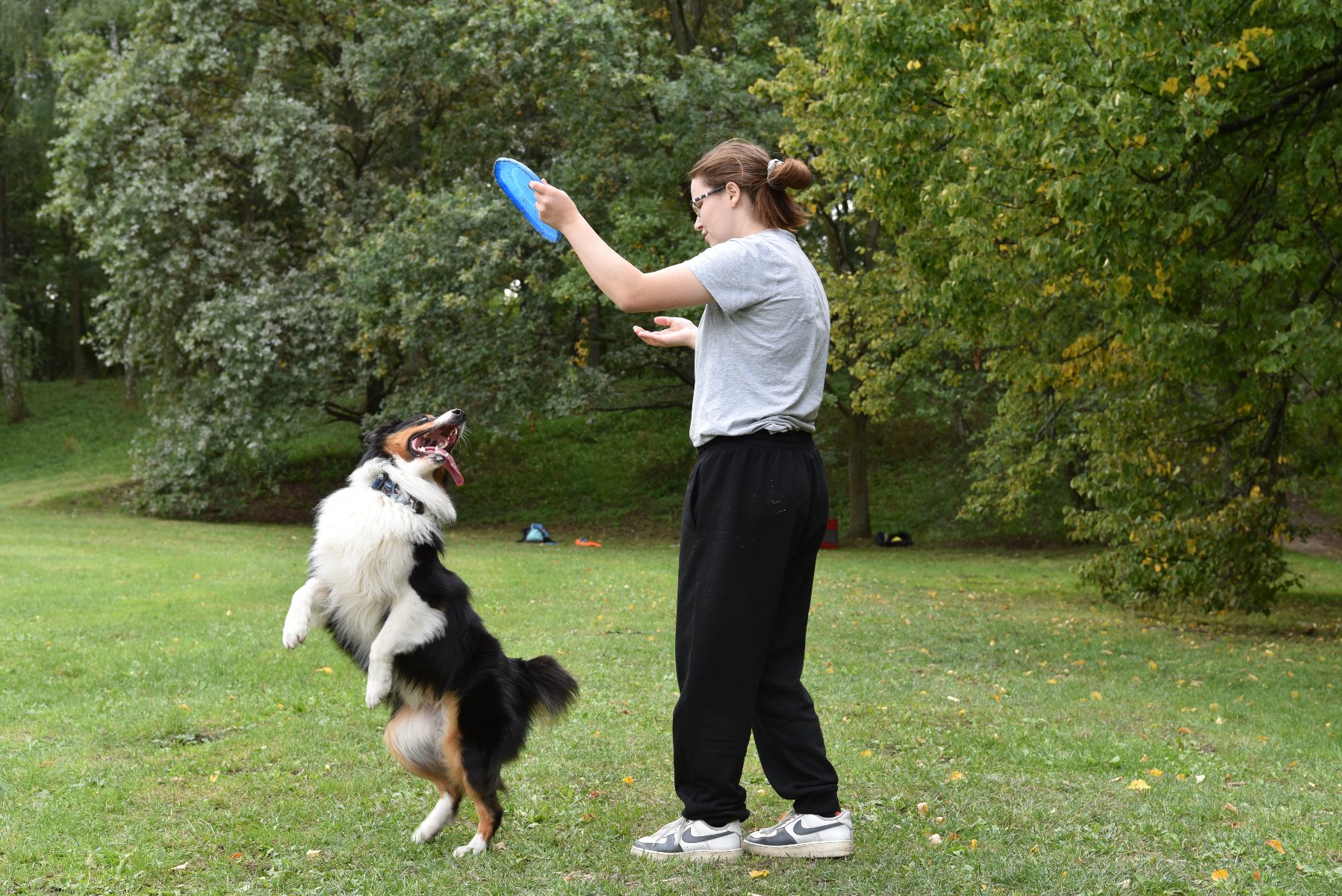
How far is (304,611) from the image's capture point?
13.9 feet

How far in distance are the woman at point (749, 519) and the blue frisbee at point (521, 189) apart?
478 mm

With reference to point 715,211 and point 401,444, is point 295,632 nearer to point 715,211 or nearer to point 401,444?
point 401,444

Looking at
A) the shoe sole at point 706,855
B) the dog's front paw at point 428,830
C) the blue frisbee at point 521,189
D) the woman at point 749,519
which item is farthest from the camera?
the dog's front paw at point 428,830

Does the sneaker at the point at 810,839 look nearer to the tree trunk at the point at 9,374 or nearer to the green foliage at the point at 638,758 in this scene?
the green foliage at the point at 638,758

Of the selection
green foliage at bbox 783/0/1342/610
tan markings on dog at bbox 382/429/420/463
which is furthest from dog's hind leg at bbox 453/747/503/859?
green foliage at bbox 783/0/1342/610

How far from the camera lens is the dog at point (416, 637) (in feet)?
13.9

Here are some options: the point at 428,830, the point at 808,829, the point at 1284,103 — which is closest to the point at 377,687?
the point at 428,830

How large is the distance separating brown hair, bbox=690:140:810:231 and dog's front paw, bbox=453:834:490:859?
245 cm

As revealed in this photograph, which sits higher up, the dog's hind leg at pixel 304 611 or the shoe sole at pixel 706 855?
the dog's hind leg at pixel 304 611

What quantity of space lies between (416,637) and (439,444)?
2.57 feet

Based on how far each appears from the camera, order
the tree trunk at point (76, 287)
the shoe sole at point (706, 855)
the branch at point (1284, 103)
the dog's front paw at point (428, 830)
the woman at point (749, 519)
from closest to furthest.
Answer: the woman at point (749, 519) < the shoe sole at point (706, 855) < the dog's front paw at point (428, 830) < the branch at point (1284, 103) < the tree trunk at point (76, 287)

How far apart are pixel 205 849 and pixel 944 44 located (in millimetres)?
10318

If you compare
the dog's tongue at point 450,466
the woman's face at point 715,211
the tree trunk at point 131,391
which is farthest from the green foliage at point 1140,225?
the tree trunk at point 131,391

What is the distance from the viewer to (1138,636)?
11383 mm
